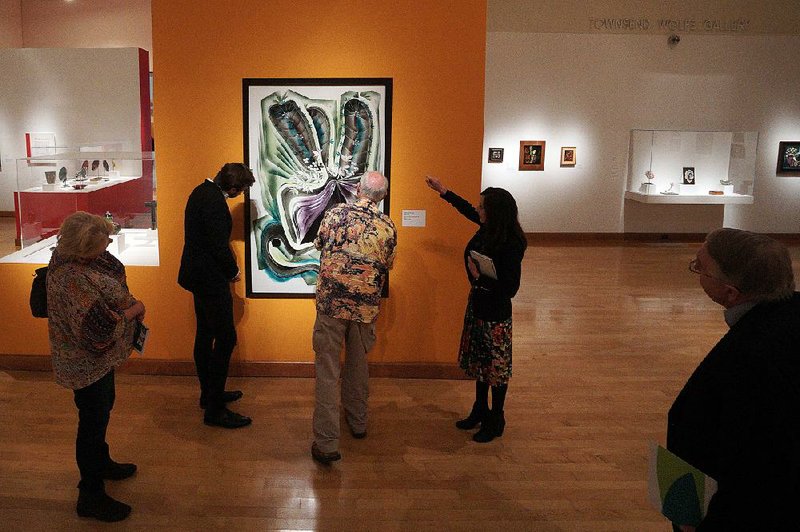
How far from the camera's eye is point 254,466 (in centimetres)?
424

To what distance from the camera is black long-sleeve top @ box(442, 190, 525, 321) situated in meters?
4.26

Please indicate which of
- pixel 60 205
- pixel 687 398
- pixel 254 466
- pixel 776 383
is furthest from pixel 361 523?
pixel 60 205

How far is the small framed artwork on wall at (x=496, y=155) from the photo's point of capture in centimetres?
1321

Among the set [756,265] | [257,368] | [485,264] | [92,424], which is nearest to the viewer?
[756,265]

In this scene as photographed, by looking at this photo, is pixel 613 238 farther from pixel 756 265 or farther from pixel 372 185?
pixel 756 265

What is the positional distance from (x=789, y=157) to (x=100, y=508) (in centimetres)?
1407

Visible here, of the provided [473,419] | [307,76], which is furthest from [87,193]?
[473,419]

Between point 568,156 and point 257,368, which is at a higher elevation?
point 568,156

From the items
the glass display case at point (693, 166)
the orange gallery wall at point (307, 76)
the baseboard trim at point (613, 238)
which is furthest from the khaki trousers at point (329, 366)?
the glass display case at point (693, 166)

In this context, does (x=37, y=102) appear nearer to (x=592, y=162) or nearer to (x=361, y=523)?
(x=592, y=162)

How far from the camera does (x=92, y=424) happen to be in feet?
11.6

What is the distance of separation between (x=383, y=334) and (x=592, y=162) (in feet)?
29.1

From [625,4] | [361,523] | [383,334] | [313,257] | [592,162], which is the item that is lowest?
[361,523]

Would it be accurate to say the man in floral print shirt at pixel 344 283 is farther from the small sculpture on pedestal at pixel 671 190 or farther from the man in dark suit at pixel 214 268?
the small sculpture on pedestal at pixel 671 190
